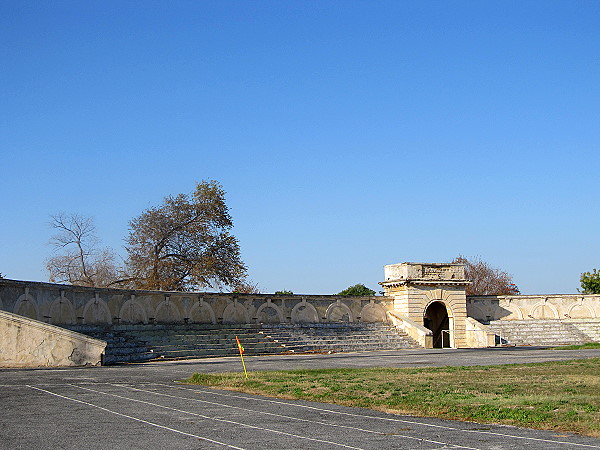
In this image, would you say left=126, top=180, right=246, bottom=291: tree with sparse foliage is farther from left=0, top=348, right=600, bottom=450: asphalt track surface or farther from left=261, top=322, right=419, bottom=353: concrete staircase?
left=0, top=348, right=600, bottom=450: asphalt track surface

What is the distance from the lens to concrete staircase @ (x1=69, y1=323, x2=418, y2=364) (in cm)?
2897

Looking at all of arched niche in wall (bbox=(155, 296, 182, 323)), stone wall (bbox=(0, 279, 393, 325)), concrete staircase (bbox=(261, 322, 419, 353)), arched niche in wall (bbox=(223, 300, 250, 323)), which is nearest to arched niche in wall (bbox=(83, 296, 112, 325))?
stone wall (bbox=(0, 279, 393, 325))

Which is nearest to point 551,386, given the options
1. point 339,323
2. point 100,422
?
point 100,422

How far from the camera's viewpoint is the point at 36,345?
23219 millimetres

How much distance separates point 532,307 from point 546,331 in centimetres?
300

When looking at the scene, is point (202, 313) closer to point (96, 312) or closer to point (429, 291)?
point (96, 312)

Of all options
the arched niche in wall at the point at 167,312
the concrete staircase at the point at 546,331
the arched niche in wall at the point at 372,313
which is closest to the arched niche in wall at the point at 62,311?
the arched niche in wall at the point at 167,312

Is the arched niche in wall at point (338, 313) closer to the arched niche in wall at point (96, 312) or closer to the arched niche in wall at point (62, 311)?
the arched niche in wall at point (96, 312)

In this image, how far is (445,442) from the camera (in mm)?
9203

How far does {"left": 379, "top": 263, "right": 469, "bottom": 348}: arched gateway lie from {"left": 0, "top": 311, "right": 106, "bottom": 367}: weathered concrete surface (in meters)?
22.9

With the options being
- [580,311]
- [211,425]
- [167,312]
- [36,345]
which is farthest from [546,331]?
[211,425]

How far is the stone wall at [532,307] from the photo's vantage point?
44.9 meters

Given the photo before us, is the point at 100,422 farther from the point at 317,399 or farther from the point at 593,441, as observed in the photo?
the point at 593,441

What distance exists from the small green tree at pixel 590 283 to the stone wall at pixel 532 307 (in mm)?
13631
